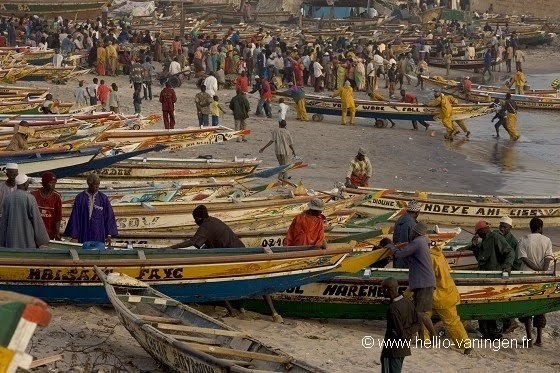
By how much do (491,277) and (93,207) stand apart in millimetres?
4515

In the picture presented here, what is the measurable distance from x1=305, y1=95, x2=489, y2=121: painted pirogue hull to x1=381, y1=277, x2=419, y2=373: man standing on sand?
67.8ft

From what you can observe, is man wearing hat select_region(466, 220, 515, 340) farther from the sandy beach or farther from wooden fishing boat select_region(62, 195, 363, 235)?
wooden fishing boat select_region(62, 195, 363, 235)

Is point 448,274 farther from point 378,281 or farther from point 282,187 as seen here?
point 282,187

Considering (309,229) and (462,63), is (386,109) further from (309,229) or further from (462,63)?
(462,63)

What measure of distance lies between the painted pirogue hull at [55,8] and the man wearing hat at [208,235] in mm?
39793

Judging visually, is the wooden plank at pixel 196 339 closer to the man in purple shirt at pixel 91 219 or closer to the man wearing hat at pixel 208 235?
the man wearing hat at pixel 208 235

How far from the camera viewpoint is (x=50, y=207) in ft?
40.6

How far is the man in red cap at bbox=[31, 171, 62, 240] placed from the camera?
12.3m

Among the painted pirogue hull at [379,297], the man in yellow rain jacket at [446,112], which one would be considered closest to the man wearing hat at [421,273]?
the painted pirogue hull at [379,297]

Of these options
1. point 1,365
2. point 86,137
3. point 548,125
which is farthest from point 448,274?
point 548,125

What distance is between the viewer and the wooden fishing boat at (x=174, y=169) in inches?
769

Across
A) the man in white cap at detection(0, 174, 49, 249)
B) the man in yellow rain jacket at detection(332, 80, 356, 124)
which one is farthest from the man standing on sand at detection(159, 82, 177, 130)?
the man in white cap at detection(0, 174, 49, 249)

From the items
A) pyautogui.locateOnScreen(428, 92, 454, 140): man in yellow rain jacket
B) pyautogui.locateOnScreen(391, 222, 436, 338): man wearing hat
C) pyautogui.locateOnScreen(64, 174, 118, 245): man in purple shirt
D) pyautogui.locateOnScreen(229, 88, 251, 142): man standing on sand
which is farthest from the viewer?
pyautogui.locateOnScreen(428, 92, 454, 140): man in yellow rain jacket

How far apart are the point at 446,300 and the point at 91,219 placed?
3.88 metres
